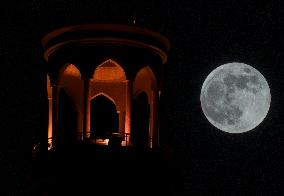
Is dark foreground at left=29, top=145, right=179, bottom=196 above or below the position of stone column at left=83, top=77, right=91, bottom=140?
below

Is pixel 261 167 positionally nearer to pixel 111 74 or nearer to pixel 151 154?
pixel 111 74

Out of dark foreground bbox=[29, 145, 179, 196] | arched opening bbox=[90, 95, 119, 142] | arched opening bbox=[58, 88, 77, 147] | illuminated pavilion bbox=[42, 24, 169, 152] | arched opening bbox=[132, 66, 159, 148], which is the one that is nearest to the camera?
dark foreground bbox=[29, 145, 179, 196]

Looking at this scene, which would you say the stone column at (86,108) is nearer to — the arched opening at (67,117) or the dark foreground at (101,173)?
the dark foreground at (101,173)

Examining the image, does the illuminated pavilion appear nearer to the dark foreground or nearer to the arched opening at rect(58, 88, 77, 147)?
the arched opening at rect(58, 88, 77, 147)

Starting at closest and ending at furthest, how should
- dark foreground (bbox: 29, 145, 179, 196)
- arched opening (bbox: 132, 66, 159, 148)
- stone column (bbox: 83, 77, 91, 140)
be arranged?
dark foreground (bbox: 29, 145, 179, 196), stone column (bbox: 83, 77, 91, 140), arched opening (bbox: 132, 66, 159, 148)

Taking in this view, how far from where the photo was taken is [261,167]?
55812 millimetres

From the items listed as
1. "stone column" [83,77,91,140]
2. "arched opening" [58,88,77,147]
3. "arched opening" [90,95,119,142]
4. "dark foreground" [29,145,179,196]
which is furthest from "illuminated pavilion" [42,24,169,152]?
"arched opening" [90,95,119,142]

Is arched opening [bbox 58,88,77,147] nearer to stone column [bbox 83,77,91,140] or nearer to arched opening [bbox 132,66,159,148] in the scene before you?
stone column [bbox 83,77,91,140]

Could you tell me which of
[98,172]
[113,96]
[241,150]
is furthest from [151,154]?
[241,150]

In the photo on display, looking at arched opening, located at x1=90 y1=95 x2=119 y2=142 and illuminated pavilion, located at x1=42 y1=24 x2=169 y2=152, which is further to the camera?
arched opening, located at x1=90 y1=95 x2=119 y2=142

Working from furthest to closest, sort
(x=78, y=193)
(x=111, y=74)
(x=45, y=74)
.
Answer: (x=111, y=74) → (x=45, y=74) → (x=78, y=193)

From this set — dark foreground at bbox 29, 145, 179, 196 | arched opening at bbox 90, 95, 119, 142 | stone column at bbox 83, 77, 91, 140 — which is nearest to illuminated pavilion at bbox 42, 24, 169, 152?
stone column at bbox 83, 77, 91, 140

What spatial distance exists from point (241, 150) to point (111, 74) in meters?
26.1

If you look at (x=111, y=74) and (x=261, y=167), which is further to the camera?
(x=261, y=167)
